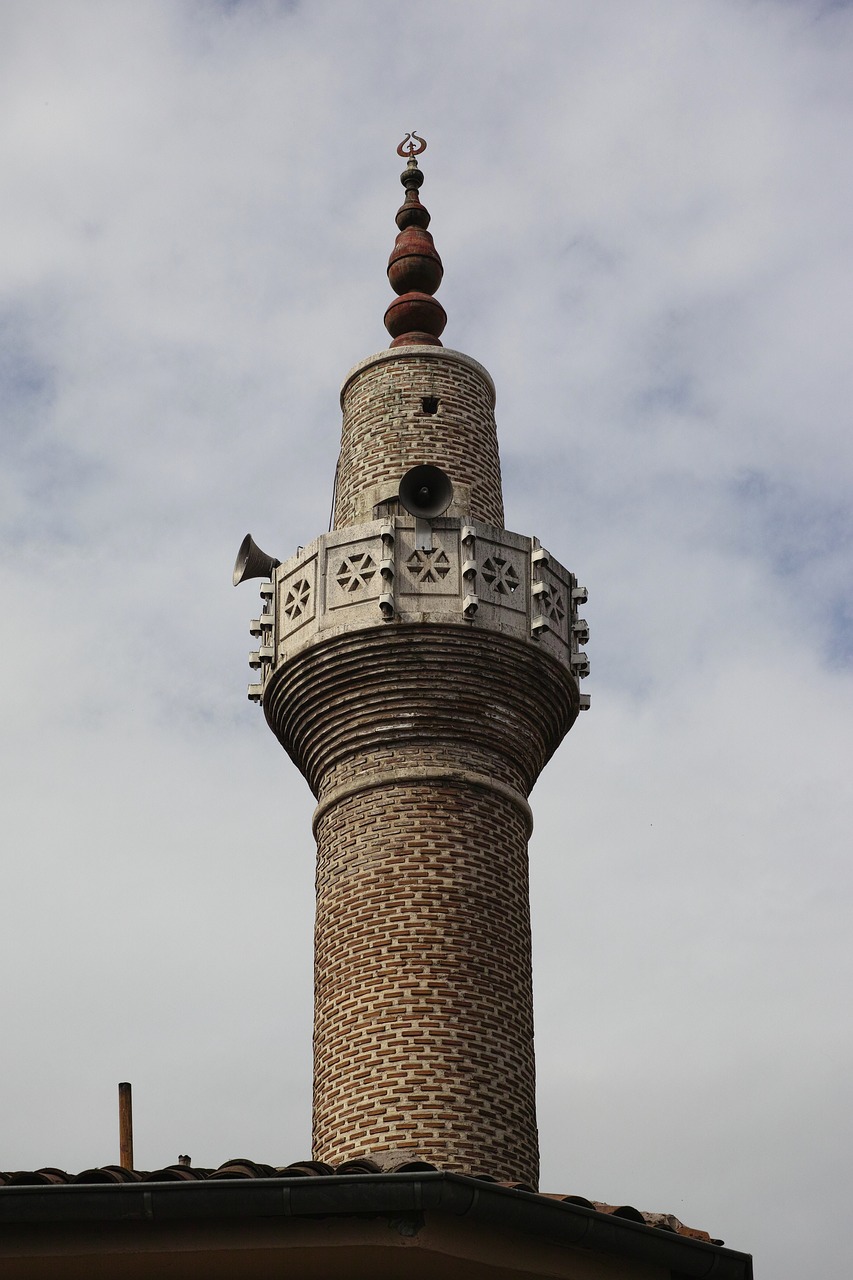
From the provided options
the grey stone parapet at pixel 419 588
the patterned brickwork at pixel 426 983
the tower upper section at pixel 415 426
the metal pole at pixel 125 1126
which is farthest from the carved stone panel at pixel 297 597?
the metal pole at pixel 125 1126

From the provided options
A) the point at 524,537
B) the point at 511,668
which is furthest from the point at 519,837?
the point at 524,537

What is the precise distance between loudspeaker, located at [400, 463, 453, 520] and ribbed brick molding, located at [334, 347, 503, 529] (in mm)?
267

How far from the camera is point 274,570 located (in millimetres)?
14102

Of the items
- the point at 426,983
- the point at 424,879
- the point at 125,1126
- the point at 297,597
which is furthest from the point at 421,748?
the point at 125,1126

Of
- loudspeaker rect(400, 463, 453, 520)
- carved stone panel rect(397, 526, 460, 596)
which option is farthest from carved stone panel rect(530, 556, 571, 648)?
loudspeaker rect(400, 463, 453, 520)

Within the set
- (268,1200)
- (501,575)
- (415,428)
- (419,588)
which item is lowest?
(268,1200)

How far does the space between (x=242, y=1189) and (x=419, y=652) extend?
636 cm

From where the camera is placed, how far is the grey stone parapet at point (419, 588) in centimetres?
1315

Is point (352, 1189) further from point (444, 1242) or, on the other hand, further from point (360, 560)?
point (360, 560)

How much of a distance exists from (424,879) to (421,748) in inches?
40.3

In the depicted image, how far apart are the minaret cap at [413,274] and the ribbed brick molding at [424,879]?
340 cm

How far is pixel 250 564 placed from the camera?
1424 centimetres

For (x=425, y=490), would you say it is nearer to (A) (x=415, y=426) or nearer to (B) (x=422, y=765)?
(A) (x=415, y=426)

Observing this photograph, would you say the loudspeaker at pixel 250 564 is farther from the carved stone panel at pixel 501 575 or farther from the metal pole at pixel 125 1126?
the metal pole at pixel 125 1126
